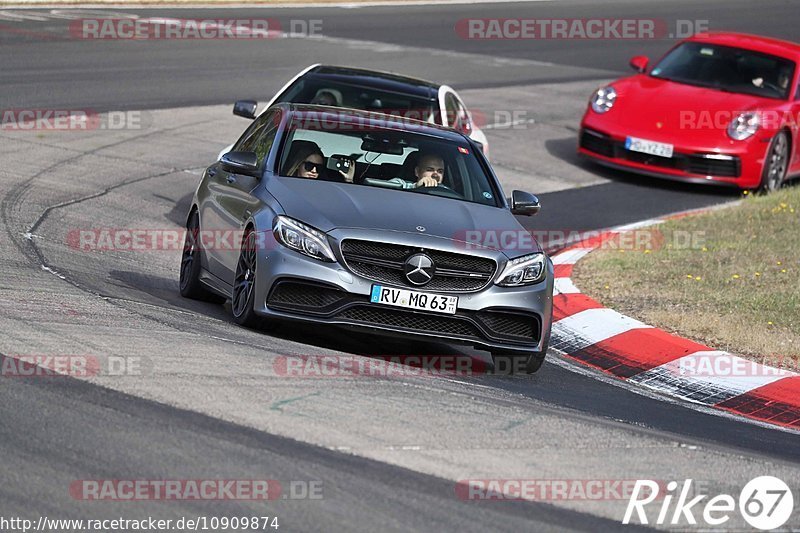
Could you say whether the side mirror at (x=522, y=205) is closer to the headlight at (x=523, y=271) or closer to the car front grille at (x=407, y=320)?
the headlight at (x=523, y=271)

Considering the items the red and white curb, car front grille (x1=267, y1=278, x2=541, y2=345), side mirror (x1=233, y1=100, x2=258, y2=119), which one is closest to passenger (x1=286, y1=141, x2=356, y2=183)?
car front grille (x1=267, y1=278, x2=541, y2=345)

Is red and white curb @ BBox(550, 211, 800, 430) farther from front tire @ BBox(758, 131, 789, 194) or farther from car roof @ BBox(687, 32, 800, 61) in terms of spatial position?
car roof @ BBox(687, 32, 800, 61)

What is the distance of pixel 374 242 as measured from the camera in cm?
820

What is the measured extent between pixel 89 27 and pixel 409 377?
1808 cm

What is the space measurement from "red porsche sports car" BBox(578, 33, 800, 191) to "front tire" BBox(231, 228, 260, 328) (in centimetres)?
900

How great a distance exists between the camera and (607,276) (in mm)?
11898

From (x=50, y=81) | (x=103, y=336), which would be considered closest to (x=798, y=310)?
(x=103, y=336)

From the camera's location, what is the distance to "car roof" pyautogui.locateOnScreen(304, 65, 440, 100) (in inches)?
514

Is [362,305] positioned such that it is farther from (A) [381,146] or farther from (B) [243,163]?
(A) [381,146]

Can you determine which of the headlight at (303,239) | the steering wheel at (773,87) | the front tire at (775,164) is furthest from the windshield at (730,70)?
the headlight at (303,239)

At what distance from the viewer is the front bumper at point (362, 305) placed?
8.12 metres

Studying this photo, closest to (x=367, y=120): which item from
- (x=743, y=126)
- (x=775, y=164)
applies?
(x=743, y=126)

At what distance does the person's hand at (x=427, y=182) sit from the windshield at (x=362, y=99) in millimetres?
3461

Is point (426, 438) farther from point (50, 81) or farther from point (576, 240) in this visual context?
point (50, 81)
